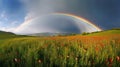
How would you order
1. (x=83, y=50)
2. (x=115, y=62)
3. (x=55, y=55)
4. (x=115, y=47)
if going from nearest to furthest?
1. (x=115, y=62)
2. (x=55, y=55)
3. (x=83, y=50)
4. (x=115, y=47)

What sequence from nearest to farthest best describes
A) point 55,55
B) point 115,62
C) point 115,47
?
point 115,62
point 55,55
point 115,47

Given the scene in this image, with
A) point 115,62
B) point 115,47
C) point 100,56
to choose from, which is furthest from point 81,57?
point 115,47

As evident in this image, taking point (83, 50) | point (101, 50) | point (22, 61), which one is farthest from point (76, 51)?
point (22, 61)

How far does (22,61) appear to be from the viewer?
9.60 meters

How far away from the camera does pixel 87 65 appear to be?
30.9 ft

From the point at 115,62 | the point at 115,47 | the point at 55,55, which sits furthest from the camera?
the point at 115,47

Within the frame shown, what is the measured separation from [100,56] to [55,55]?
1792 mm

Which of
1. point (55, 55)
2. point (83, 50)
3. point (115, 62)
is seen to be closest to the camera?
point (115, 62)

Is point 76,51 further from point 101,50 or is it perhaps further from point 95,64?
point 95,64

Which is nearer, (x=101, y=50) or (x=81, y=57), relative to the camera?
(x=81, y=57)

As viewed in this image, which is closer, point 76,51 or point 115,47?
point 76,51

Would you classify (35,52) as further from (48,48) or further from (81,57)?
(81,57)

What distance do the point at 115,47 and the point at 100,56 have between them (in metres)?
2.02

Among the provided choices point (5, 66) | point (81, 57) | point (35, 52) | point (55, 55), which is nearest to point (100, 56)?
point (81, 57)
